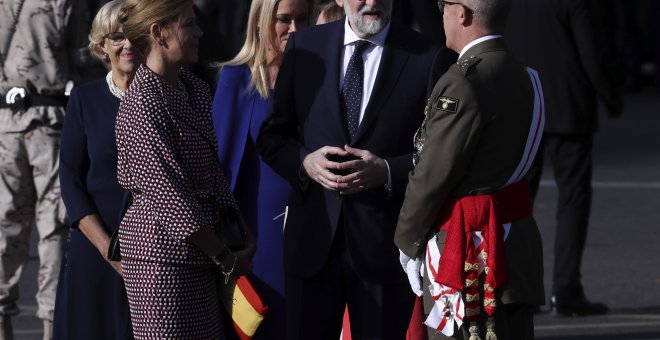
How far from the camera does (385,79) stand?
517cm

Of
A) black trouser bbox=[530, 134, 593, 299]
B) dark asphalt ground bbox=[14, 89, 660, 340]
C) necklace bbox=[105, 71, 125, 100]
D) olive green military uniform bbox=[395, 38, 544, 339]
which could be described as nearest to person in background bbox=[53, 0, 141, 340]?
necklace bbox=[105, 71, 125, 100]

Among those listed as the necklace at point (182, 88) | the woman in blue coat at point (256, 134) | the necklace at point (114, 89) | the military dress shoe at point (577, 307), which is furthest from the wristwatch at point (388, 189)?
the military dress shoe at point (577, 307)

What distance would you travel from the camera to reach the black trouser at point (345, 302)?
201 inches

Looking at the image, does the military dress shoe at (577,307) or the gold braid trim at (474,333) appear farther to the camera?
the military dress shoe at (577,307)

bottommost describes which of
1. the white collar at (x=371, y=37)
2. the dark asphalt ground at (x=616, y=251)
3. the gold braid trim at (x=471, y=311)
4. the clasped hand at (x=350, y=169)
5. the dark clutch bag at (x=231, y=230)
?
the dark asphalt ground at (x=616, y=251)

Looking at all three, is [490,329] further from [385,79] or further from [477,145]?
[385,79]

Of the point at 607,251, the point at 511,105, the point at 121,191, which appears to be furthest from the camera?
the point at 607,251

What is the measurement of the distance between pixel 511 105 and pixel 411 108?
0.71 m

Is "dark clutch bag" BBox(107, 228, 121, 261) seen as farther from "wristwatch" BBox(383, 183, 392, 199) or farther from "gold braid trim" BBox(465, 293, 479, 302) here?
"gold braid trim" BBox(465, 293, 479, 302)

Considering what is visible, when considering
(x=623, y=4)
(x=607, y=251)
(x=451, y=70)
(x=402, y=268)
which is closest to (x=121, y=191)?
(x=402, y=268)

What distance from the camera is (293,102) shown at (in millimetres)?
5352

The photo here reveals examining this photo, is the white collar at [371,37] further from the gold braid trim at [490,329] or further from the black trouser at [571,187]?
the black trouser at [571,187]

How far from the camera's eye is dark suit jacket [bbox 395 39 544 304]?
4441mm

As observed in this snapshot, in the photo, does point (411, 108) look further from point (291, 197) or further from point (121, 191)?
point (121, 191)
